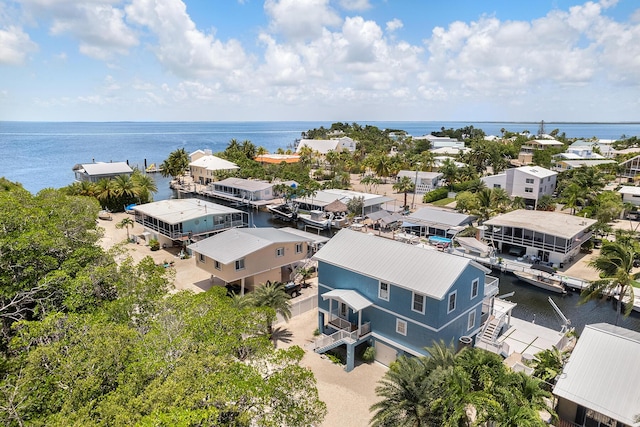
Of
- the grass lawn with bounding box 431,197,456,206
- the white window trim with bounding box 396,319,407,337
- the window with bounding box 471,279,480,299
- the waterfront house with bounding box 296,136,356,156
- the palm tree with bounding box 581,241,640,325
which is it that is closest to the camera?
the white window trim with bounding box 396,319,407,337

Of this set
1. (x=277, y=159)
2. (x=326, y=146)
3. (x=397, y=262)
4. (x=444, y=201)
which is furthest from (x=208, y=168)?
(x=397, y=262)

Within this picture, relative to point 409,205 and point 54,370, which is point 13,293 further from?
point 409,205

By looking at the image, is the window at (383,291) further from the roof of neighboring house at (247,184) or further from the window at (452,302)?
the roof of neighboring house at (247,184)

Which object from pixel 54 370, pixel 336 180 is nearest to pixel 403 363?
pixel 54 370

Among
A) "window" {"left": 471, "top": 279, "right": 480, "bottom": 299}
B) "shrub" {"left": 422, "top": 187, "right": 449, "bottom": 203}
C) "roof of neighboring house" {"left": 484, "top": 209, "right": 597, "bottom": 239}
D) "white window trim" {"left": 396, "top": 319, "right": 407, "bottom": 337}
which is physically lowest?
"shrub" {"left": 422, "top": 187, "right": 449, "bottom": 203}

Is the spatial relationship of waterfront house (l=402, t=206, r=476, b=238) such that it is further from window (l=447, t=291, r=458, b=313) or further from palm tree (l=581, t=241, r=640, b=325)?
window (l=447, t=291, r=458, b=313)

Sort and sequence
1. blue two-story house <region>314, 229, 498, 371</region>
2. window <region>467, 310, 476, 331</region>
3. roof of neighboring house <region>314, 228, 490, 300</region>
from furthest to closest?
window <region>467, 310, 476, 331</region>, blue two-story house <region>314, 229, 498, 371</region>, roof of neighboring house <region>314, 228, 490, 300</region>

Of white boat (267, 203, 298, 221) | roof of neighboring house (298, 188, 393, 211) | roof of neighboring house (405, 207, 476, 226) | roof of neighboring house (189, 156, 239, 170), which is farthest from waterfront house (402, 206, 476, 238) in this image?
roof of neighboring house (189, 156, 239, 170)

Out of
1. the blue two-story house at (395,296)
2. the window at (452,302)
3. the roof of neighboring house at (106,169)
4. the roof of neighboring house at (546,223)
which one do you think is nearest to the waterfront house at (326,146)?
the roof of neighboring house at (106,169)
